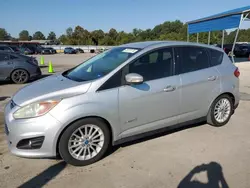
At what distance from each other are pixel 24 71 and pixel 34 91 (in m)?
7.15

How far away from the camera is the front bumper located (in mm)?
3014

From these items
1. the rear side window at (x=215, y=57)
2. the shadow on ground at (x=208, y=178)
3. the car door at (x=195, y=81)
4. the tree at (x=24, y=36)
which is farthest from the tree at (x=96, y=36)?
the shadow on ground at (x=208, y=178)

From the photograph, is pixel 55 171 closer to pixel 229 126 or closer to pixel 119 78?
pixel 119 78

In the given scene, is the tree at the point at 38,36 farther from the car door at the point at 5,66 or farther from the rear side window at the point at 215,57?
the rear side window at the point at 215,57

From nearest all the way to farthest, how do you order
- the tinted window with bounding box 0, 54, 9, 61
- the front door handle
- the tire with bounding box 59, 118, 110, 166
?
the tire with bounding box 59, 118, 110, 166, the front door handle, the tinted window with bounding box 0, 54, 9, 61

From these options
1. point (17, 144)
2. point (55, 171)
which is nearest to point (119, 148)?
point (55, 171)

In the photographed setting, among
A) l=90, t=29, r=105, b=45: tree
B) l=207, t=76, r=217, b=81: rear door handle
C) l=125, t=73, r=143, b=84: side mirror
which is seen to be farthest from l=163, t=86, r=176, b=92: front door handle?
l=90, t=29, r=105, b=45: tree

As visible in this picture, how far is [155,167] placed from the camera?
3.29 metres

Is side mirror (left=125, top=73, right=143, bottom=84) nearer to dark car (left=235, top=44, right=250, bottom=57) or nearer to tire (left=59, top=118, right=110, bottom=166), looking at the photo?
tire (left=59, top=118, right=110, bottom=166)

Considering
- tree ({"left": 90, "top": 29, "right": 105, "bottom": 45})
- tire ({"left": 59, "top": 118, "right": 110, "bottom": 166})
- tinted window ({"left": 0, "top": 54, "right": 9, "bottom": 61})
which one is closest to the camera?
tire ({"left": 59, "top": 118, "right": 110, "bottom": 166})

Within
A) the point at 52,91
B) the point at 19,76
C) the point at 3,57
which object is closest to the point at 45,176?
the point at 52,91

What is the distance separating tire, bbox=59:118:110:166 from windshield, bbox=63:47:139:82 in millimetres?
714

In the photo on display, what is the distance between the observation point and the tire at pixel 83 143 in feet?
10.3

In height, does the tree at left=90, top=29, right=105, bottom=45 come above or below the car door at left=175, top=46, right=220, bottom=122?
above
